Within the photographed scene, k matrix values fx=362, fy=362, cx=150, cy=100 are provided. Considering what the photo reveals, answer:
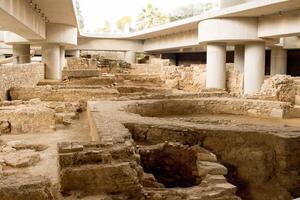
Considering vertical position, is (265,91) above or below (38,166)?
above

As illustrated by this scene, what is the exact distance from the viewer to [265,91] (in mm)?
12992

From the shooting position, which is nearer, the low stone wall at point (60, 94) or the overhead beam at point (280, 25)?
the low stone wall at point (60, 94)

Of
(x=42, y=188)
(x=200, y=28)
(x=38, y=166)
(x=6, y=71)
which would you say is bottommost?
(x=38, y=166)

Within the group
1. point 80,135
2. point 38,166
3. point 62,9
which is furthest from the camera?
point 62,9

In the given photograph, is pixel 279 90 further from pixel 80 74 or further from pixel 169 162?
pixel 80 74

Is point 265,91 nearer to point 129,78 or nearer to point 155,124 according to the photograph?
point 155,124

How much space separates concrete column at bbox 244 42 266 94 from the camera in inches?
712

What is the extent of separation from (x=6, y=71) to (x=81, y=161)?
9.14m

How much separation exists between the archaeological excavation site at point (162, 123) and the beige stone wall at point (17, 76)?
0.23 feet

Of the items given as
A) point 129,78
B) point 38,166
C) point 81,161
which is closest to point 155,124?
point 38,166

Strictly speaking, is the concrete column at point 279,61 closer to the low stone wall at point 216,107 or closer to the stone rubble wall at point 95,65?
the stone rubble wall at point 95,65

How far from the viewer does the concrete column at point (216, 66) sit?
19031 mm

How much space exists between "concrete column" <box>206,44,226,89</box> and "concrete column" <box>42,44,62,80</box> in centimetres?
848

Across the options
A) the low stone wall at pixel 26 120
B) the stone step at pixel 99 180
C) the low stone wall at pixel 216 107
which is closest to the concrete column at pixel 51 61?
the low stone wall at pixel 216 107
